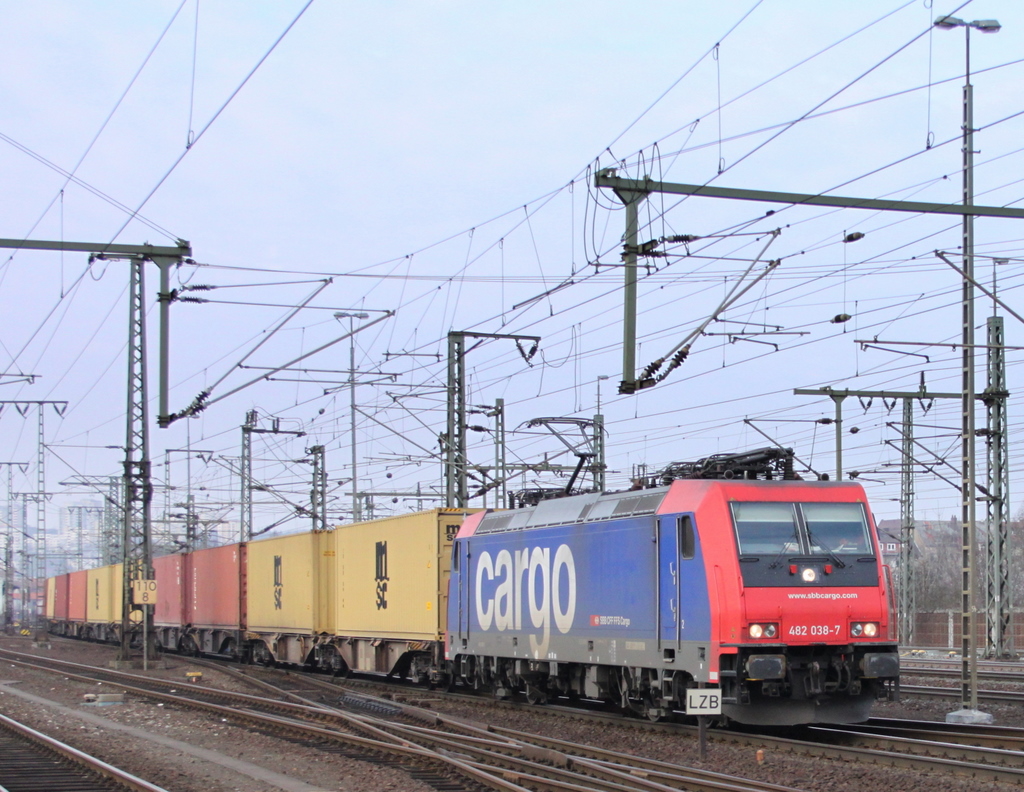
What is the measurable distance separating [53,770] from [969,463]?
42.4ft

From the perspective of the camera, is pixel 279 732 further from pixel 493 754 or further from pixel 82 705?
pixel 82 705

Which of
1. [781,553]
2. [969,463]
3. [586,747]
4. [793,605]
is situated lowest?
[586,747]

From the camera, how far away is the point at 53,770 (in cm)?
1495

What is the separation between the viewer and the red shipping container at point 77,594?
6281 centimetres

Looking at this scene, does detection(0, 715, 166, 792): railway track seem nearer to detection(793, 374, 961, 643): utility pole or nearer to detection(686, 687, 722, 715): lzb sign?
detection(686, 687, 722, 715): lzb sign

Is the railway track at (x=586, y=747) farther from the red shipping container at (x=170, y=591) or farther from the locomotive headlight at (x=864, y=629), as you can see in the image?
the red shipping container at (x=170, y=591)

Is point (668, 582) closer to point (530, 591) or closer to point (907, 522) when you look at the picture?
point (530, 591)

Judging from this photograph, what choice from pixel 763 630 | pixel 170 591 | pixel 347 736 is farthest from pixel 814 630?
pixel 170 591

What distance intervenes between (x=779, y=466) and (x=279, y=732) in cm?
822

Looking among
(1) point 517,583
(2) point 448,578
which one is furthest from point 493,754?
(2) point 448,578

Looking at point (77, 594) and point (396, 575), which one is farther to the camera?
point (77, 594)

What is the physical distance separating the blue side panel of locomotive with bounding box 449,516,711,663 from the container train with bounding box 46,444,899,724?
0.11 ft

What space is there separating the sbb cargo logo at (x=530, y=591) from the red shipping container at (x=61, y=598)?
52.4m

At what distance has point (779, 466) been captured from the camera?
1739 cm
